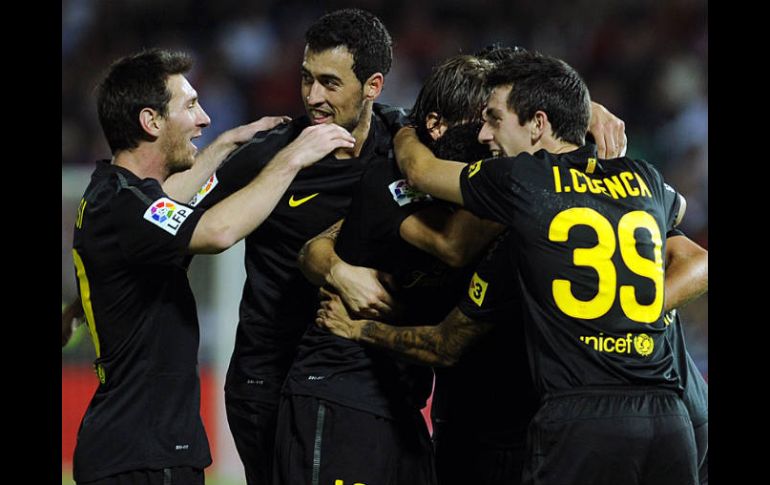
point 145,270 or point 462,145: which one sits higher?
point 462,145

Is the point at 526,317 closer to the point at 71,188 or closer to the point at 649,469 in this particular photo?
the point at 649,469

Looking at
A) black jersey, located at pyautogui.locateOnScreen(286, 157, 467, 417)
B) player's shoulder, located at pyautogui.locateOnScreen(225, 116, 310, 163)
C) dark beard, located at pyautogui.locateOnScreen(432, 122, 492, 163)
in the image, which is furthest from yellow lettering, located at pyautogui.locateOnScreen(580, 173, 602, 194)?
player's shoulder, located at pyautogui.locateOnScreen(225, 116, 310, 163)

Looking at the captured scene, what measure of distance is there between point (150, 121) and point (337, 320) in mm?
1037

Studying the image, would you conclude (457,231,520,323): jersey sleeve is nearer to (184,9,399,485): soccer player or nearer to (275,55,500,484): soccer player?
(275,55,500,484): soccer player

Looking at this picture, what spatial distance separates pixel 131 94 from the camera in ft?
12.7

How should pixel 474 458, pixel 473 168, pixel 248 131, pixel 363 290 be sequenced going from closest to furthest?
pixel 473 168
pixel 363 290
pixel 474 458
pixel 248 131

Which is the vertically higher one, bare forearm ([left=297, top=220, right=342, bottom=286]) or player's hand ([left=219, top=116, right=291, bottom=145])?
player's hand ([left=219, top=116, right=291, bottom=145])

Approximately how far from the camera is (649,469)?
332 centimetres

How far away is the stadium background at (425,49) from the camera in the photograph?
963cm

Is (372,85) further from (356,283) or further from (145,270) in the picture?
(145,270)

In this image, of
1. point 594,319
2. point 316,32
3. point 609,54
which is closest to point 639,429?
point 594,319

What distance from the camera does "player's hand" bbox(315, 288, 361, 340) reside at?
3883 mm

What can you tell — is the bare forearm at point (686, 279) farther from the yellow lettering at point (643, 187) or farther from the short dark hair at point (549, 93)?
the short dark hair at point (549, 93)

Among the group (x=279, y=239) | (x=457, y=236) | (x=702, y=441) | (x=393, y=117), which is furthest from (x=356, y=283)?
(x=702, y=441)
